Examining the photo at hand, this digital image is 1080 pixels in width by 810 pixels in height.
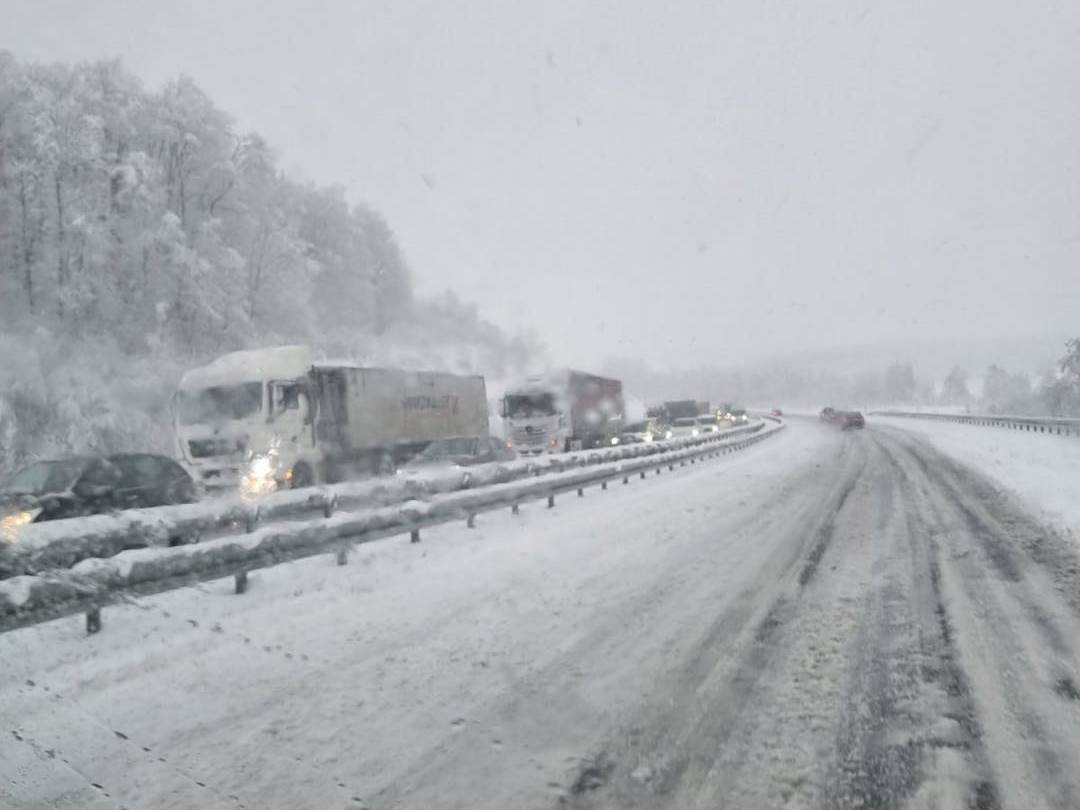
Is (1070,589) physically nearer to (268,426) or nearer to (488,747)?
(488,747)

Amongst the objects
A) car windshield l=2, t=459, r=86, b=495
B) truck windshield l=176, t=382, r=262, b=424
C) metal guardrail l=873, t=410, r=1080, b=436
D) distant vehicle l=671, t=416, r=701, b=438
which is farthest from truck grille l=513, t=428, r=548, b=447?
metal guardrail l=873, t=410, r=1080, b=436

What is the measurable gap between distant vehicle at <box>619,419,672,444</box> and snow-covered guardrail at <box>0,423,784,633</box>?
25.7 metres

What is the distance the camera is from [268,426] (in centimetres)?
1514

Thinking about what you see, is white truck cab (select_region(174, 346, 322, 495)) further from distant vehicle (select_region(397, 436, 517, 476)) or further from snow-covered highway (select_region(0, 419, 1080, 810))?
snow-covered highway (select_region(0, 419, 1080, 810))

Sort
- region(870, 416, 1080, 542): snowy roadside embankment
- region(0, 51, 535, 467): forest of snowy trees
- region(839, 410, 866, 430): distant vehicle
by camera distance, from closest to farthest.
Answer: region(870, 416, 1080, 542): snowy roadside embankment
region(0, 51, 535, 467): forest of snowy trees
region(839, 410, 866, 430): distant vehicle

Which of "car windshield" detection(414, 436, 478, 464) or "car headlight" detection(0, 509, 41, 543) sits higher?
"car windshield" detection(414, 436, 478, 464)

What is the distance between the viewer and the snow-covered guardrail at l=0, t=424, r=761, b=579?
17.4 feet

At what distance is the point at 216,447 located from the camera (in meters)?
15.1

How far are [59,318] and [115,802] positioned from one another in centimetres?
2938

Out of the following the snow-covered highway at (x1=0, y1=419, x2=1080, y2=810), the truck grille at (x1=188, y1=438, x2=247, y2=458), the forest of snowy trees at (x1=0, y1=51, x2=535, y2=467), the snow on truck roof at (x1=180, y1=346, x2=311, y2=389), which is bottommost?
the snow-covered highway at (x1=0, y1=419, x2=1080, y2=810)

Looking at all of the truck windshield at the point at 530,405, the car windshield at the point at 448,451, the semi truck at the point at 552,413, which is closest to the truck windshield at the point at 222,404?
the car windshield at the point at 448,451

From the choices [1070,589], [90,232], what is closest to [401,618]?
[1070,589]

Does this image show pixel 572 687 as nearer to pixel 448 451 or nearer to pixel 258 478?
pixel 258 478

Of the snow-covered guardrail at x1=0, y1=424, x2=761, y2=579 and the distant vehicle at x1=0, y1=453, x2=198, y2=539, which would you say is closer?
the snow-covered guardrail at x1=0, y1=424, x2=761, y2=579
